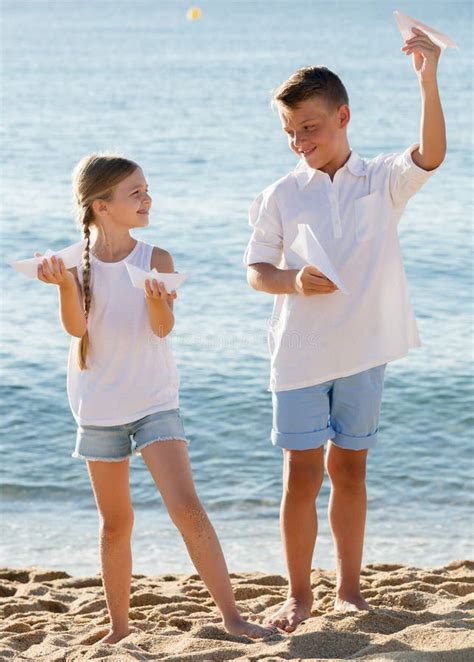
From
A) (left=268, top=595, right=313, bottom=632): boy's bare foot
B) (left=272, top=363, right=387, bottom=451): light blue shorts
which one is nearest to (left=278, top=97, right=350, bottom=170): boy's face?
(left=272, top=363, right=387, bottom=451): light blue shorts

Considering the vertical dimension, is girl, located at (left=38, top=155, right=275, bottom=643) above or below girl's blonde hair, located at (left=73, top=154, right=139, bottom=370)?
below

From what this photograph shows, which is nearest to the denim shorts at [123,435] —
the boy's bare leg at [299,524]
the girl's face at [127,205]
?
the boy's bare leg at [299,524]

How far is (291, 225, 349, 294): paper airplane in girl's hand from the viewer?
342 centimetres

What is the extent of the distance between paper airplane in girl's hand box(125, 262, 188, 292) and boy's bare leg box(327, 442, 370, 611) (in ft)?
2.89

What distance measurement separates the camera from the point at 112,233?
12.4 feet

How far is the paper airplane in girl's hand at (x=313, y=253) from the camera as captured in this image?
3.42 m

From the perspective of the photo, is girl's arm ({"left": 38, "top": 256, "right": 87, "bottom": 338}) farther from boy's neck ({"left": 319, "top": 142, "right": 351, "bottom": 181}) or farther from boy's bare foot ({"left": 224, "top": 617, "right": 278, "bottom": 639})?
boy's bare foot ({"left": 224, "top": 617, "right": 278, "bottom": 639})

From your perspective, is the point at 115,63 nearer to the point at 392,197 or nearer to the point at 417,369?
the point at 417,369

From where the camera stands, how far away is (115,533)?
3.76 metres

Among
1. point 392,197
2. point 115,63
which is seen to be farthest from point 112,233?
point 115,63

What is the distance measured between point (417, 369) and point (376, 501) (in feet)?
8.73

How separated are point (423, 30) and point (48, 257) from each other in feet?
4.58

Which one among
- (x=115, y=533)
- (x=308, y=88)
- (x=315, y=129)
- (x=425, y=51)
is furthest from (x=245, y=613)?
(x=425, y=51)

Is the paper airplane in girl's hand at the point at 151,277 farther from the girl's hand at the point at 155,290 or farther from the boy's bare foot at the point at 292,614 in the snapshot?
the boy's bare foot at the point at 292,614
